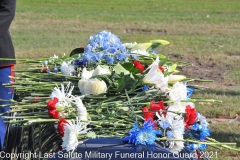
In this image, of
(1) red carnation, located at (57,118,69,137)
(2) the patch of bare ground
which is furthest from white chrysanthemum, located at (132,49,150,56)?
(2) the patch of bare ground

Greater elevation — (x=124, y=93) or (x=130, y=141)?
(x=124, y=93)

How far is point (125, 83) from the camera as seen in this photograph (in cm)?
281

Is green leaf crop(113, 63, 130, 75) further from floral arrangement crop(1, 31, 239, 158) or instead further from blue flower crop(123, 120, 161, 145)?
blue flower crop(123, 120, 161, 145)

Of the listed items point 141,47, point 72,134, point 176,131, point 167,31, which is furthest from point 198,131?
point 167,31

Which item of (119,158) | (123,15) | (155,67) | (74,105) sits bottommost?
(119,158)

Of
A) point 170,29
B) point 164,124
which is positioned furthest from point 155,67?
point 170,29

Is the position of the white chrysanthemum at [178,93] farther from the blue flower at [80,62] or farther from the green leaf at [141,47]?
the green leaf at [141,47]

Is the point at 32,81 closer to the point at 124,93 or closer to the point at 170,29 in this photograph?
the point at 124,93

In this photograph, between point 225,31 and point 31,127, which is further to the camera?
point 225,31

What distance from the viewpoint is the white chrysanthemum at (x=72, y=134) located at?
2.52 metres

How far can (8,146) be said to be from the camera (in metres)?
3.00

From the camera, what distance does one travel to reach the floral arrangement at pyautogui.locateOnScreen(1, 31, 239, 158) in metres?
2.60

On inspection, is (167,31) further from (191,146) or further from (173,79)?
(191,146)

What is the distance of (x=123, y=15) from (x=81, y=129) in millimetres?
16061
